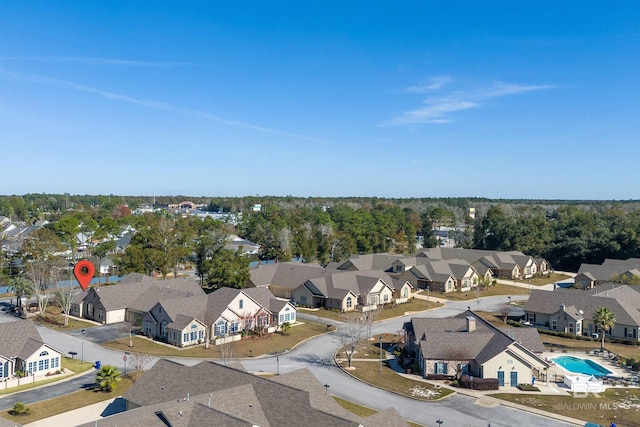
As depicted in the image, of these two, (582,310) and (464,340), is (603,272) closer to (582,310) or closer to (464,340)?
(582,310)

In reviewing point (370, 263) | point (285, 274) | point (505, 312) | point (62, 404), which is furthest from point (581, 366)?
point (370, 263)

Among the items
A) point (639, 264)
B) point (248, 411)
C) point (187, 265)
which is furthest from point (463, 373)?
point (187, 265)

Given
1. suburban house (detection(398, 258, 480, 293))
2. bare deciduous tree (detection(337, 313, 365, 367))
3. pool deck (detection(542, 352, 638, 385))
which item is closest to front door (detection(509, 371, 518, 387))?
pool deck (detection(542, 352, 638, 385))

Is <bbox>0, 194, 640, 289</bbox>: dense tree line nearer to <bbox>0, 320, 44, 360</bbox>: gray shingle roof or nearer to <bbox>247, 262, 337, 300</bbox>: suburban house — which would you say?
<bbox>247, 262, 337, 300</bbox>: suburban house

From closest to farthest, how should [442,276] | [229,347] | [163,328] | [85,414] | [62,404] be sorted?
1. [85,414]
2. [62,404]
3. [229,347]
4. [163,328]
5. [442,276]

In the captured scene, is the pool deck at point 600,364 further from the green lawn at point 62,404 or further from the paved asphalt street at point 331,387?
the green lawn at point 62,404
